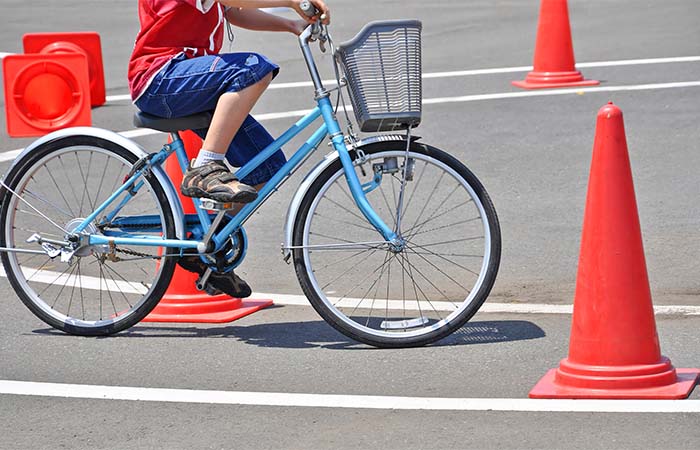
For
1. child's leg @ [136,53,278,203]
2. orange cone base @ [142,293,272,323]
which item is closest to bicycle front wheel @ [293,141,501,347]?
child's leg @ [136,53,278,203]

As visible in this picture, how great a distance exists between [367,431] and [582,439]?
2.43 feet

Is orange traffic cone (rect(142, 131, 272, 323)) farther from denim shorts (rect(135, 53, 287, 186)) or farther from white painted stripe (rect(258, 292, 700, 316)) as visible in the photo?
denim shorts (rect(135, 53, 287, 186))

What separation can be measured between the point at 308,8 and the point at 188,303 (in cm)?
165

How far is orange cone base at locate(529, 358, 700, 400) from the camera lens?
4.91 m

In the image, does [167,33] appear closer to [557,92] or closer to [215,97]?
[215,97]

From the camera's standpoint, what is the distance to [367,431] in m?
4.70

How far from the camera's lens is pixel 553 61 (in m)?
12.7

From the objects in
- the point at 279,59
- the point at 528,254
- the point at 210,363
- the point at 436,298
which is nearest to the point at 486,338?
the point at 436,298

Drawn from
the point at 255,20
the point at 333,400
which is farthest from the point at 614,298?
the point at 255,20

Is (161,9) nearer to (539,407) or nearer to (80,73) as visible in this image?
(539,407)

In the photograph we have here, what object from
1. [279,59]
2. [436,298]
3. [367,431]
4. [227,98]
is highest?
[279,59]

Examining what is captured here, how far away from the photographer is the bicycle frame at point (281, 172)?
579cm

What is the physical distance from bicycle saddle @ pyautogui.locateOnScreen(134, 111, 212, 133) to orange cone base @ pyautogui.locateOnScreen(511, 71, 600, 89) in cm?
714

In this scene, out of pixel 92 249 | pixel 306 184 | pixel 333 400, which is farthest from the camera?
pixel 92 249
